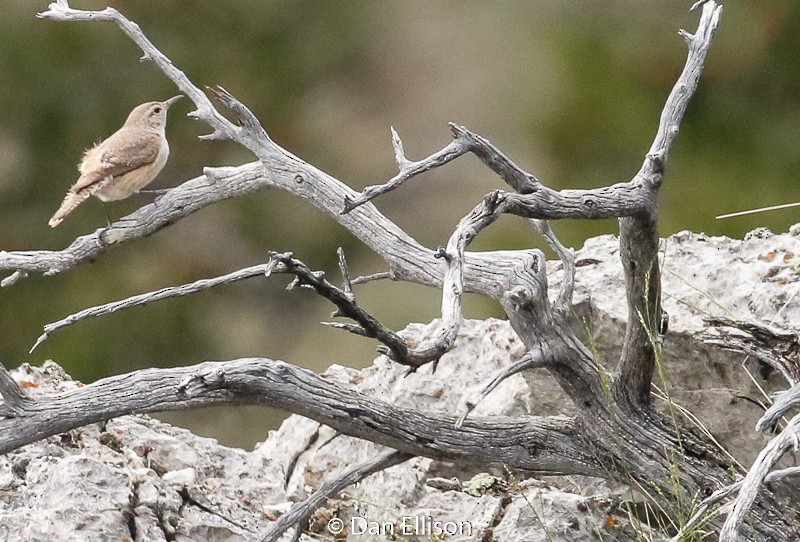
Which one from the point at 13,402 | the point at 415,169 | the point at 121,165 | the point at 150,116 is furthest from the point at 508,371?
the point at 150,116

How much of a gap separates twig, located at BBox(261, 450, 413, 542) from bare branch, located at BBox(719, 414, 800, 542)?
1069 mm

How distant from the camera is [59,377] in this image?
423 cm

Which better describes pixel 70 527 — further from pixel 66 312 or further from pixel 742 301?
pixel 66 312

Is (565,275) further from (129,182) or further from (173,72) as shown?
(129,182)

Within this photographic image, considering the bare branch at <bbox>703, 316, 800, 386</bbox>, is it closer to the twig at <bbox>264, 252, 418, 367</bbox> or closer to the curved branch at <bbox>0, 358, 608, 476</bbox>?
the curved branch at <bbox>0, 358, 608, 476</bbox>

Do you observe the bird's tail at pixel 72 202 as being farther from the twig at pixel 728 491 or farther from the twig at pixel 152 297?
the twig at pixel 728 491

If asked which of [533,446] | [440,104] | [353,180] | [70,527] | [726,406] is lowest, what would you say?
[70,527]

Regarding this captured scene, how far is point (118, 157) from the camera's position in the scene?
17.4ft

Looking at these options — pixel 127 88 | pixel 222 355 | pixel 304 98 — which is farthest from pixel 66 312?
pixel 304 98

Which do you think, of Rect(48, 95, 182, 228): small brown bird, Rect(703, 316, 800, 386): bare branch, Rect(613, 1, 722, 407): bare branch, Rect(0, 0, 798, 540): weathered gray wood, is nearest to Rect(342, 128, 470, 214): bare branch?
Rect(0, 0, 798, 540): weathered gray wood

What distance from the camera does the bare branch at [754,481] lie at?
2.53m

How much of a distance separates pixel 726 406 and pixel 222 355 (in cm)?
751

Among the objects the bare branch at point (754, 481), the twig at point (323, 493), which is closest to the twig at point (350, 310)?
the twig at point (323, 493)

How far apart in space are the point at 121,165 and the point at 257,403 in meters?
2.46
